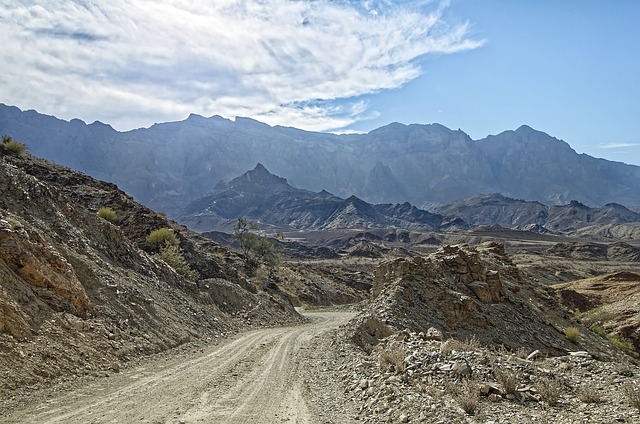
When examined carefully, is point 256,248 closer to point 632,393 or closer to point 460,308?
point 460,308

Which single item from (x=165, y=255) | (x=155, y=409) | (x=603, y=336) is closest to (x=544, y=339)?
(x=603, y=336)

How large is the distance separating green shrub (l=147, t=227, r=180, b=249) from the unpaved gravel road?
2003 centimetres

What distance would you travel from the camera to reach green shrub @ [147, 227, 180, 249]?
36.9 metres

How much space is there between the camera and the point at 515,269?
3444cm

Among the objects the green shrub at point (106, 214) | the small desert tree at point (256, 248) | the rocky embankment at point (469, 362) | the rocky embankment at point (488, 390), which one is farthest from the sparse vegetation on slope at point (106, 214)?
the small desert tree at point (256, 248)

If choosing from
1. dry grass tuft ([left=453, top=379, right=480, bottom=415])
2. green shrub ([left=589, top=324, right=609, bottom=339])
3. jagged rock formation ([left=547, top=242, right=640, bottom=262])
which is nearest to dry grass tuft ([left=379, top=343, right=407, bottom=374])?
dry grass tuft ([left=453, top=379, right=480, bottom=415])

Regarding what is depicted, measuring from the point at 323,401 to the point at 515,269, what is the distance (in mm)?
26392

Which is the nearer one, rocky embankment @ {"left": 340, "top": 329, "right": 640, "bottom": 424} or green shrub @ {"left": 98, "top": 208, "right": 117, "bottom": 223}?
rocky embankment @ {"left": 340, "top": 329, "right": 640, "bottom": 424}

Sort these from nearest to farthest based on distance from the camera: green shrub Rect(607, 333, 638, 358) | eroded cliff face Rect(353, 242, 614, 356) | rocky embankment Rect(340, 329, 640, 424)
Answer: rocky embankment Rect(340, 329, 640, 424) < eroded cliff face Rect(353, 242, 614, 356) < green shrub Rect(607, 333, 638, 358)

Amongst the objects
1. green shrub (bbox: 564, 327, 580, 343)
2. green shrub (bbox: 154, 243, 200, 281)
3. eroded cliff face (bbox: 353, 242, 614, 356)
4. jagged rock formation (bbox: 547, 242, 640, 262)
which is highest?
green shrub (bbox: 154, 243, 200, 281)

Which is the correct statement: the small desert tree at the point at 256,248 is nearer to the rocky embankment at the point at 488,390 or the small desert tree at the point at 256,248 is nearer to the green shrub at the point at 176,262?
the green shrub at the point at 176,262

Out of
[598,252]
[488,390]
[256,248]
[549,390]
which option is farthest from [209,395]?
[598,252]

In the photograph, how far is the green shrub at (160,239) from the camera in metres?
36.9

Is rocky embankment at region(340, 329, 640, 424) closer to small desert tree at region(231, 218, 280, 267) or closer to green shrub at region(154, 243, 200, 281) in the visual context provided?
green shrub at region(154, 243, 200, 281)
